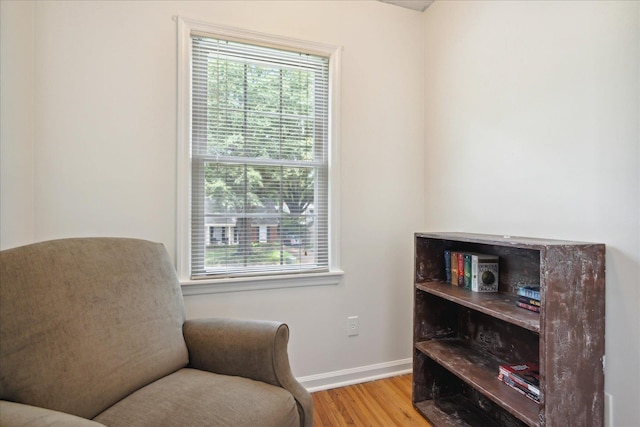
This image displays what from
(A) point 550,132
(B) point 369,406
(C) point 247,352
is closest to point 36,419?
(C) point 247,352

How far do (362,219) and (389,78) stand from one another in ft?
3.31

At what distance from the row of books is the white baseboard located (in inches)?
33.4

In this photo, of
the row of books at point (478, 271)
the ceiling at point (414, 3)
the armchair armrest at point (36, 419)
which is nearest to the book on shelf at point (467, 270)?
the row of books at point (478, 271)

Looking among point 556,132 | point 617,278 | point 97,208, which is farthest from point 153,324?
point 556,132

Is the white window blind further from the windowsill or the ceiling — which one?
the ceiling

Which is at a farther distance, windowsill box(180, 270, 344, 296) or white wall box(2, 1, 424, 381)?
windowsill box(180, 270, 344, 296)

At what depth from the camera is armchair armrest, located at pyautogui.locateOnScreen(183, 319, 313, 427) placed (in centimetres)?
120

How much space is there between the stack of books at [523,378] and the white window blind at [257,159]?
1089 millimetres

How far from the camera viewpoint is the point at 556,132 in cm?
139

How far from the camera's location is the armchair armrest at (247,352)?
1.20 m

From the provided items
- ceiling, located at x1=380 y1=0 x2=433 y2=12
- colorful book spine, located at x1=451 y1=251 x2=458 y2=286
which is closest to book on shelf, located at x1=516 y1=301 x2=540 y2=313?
colorful book spine, located at x1=451 y1=251 x2=458 y2=286

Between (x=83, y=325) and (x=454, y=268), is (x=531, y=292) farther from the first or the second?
(x=83, y=325)

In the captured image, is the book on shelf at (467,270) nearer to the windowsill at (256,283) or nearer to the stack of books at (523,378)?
the stack of books at (523,378)

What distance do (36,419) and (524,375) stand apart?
1.67 metres
